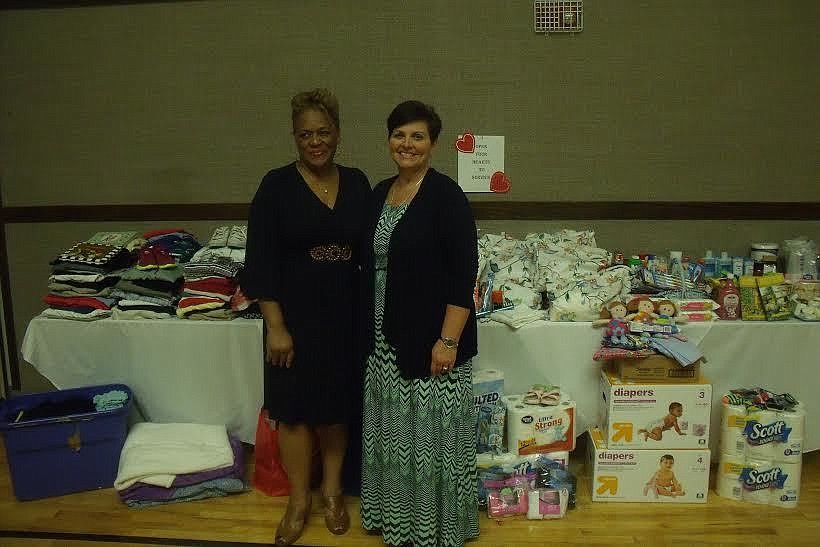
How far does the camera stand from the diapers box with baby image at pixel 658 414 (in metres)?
2.43

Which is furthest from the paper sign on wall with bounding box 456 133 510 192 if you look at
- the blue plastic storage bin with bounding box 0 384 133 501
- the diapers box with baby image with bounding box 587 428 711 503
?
the blue plastic storage bin with bounding box 0 384 133 501

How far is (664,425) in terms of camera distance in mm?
2455

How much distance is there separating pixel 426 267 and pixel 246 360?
1111 millimetres

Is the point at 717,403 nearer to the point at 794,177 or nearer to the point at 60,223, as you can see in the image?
the point at 794,177

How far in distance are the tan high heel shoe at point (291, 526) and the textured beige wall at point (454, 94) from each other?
156cm

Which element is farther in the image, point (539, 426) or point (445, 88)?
point (445, 88)

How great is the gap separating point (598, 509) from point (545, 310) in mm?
802

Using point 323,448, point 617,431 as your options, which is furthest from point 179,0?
point 617,431

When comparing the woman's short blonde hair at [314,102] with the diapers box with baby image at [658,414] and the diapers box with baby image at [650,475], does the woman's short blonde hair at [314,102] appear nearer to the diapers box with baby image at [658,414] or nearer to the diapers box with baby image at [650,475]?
the diapers box with baby image at [658,414]

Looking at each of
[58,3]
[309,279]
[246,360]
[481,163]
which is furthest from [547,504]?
[58,3]

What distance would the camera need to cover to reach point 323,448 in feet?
7.82

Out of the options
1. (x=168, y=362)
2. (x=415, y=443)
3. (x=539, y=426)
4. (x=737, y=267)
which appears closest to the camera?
(x=415, y=443)

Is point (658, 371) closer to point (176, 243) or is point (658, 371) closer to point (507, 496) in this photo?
point (507, 496)

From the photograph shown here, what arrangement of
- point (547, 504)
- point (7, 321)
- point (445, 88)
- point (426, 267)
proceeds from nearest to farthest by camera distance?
1. point (426, 267)
2. point (547, 504)
3. point (445, 88)
4. point (7, 321)
